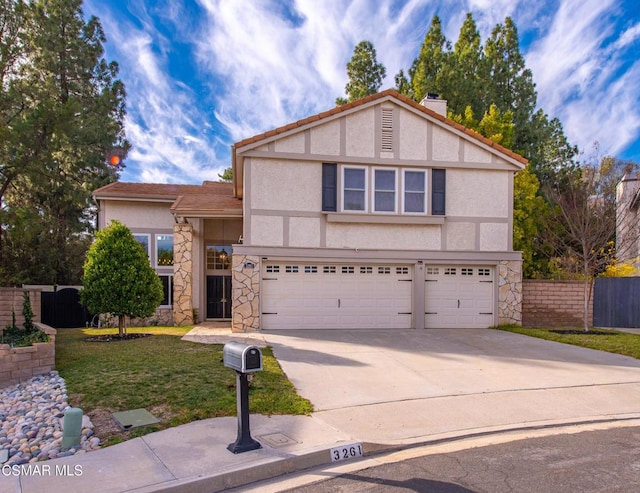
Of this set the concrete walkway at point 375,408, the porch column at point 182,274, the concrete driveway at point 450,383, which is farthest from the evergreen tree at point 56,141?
the concrete driveway at point 450,383

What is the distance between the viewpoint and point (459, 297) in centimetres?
1408

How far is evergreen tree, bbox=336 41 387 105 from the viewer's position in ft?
103

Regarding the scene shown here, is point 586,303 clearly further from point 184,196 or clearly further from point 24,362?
point 24,362

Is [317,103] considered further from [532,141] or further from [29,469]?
[29,469]

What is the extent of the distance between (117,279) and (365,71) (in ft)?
83.1

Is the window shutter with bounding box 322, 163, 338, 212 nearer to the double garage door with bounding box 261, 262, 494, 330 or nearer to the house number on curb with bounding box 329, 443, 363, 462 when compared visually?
the double garage door with bounding box 261, 262, 494, 330

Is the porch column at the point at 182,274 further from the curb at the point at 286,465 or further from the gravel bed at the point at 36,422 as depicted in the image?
the curb at the point at 286,465

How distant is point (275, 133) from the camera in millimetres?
13031

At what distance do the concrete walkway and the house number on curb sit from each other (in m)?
0.07

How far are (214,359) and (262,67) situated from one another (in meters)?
9.82

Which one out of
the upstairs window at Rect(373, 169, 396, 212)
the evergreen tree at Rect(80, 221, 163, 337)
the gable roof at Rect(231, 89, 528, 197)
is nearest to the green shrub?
the evergreen tree at Rect(80, 221, 163, 337)

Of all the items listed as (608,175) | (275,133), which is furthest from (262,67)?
(608,175)

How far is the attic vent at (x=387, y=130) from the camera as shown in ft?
44.7

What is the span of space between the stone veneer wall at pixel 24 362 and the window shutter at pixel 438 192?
1052cm
